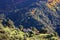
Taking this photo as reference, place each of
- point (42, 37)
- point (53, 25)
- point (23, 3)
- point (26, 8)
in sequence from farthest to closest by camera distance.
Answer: point (23, 3)
point (26, 8)
point (53, 25)
point (42, 37)

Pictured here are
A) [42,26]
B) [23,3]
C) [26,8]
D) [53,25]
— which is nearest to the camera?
[42,26]

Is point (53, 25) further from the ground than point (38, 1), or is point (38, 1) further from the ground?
point (38, 1)

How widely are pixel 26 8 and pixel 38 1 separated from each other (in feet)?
23.7

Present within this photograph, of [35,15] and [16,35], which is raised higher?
[16,35]

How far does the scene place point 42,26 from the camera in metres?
84.2

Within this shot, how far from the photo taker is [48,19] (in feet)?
304

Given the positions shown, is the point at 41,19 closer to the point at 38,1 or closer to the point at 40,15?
the point at 40,15

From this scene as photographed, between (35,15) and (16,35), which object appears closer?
(16,35)

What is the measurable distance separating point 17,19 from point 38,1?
15369mm

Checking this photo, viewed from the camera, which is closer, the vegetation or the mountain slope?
the vegetation

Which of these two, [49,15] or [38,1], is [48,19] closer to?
[49,15]

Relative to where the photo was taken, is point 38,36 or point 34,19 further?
point 34,19

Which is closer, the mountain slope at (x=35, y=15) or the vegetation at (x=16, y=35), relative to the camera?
the vegetation at (x=16, y=35)

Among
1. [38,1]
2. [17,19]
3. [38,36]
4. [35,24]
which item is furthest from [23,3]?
[38,36]
